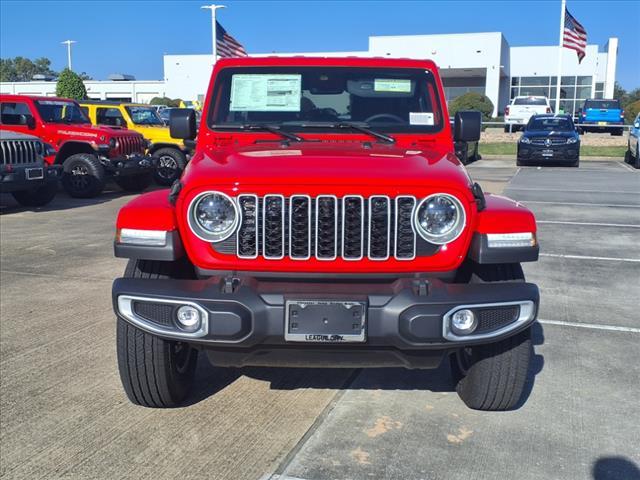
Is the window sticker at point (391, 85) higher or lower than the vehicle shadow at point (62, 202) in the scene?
higher

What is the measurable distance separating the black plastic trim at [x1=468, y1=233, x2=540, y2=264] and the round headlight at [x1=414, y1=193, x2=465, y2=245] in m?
0.10

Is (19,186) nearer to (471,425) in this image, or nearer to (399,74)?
(399,74)

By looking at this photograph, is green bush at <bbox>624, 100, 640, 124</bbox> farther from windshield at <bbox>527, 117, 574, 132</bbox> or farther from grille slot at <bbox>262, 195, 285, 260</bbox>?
grille slot at <bbox>262, 195, 285, 260</bbox>

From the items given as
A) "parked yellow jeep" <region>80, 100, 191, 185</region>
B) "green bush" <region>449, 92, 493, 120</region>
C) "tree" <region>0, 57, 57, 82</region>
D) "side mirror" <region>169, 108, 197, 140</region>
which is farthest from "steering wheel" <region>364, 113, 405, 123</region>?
"tree" <region>0, 57, 57, 82</region>

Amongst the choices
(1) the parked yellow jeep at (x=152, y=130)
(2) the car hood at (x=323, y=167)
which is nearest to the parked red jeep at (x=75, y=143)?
(1) the parked yellow jeep at (x=152, y=130)

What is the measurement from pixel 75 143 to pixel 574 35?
24.9 m

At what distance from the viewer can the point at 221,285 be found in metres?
3.23

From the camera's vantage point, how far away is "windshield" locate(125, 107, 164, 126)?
16.6 m

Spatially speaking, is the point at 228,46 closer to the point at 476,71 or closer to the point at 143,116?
the point at 143,116

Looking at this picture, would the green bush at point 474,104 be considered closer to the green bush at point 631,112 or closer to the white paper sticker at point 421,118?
the green bush at point 631,112

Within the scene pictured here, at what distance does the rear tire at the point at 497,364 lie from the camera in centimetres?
356

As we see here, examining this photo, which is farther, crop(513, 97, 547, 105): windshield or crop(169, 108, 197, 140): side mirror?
crop(513, 97, 547, 105): windshield

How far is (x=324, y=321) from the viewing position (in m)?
3.13

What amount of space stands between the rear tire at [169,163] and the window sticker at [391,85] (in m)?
11.8
